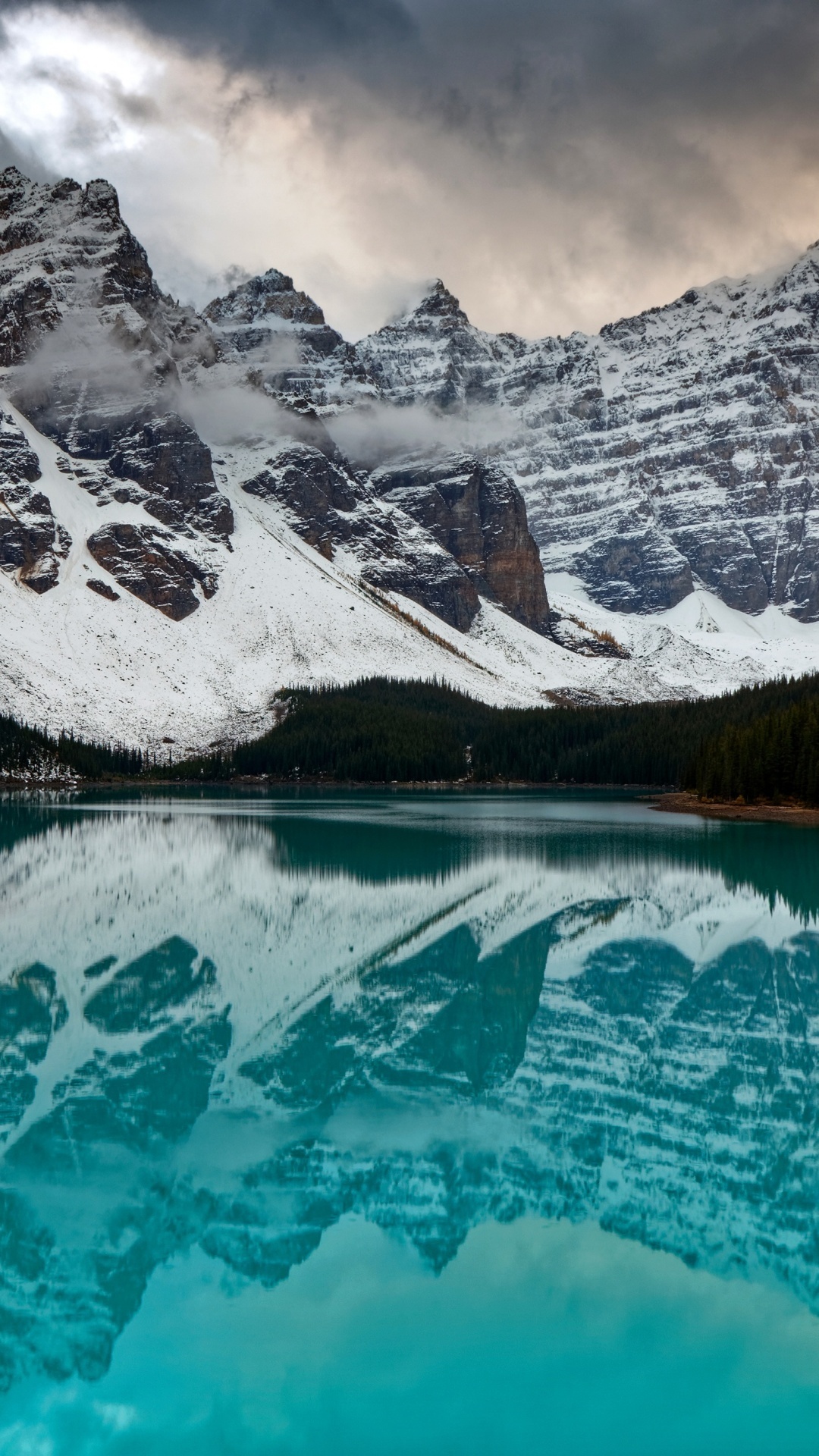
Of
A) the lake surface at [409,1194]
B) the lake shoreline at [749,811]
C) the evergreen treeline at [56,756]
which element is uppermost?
the evergreen treeline at [56,756]

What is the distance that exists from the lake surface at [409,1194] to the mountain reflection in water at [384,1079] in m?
0.07

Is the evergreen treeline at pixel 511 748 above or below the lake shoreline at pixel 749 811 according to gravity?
above

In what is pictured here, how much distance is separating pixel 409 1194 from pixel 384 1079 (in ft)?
16.1

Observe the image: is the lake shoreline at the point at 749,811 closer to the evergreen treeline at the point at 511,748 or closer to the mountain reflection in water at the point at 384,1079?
the mountain reflection in water at the point at 384,1079

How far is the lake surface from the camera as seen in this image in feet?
34.2

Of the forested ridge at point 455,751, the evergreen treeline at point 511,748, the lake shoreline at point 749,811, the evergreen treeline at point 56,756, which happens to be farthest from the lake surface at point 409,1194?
the evergreen treeline at point 56,756

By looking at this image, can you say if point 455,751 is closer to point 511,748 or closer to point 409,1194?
point 511,748

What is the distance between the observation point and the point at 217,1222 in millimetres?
13680

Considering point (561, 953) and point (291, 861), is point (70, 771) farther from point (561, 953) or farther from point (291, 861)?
point (561, 953)

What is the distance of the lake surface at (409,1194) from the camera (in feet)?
34.2

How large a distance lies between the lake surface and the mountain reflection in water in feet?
0.24

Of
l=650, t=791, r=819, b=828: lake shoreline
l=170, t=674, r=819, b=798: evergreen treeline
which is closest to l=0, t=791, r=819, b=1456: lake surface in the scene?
l=650, t=791, r=819, b=828: lake shoreline

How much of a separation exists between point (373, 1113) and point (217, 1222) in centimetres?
427

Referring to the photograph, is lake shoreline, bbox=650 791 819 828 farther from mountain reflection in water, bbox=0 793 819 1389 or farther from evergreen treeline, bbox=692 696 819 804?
mountain reflection in water, bbox=0 793 819 1389
